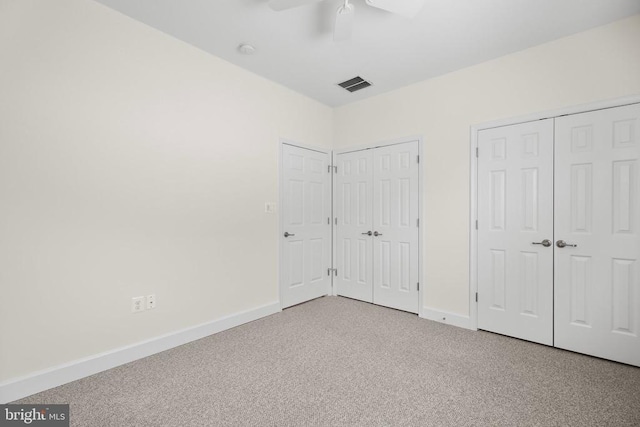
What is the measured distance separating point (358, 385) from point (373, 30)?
2821 millimetres

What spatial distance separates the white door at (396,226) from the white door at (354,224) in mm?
94

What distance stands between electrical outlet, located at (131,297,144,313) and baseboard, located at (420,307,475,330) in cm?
289

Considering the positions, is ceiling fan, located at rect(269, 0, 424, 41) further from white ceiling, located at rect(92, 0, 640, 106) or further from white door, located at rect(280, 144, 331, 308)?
white door, located at rect(280, 144, 331, 308)

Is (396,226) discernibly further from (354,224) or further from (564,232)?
(564,232)

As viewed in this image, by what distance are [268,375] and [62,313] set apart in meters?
1.54

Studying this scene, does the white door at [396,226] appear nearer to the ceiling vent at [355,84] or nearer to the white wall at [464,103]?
the white wall at [464,103]

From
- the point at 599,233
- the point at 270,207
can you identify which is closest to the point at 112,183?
the point at 270,207

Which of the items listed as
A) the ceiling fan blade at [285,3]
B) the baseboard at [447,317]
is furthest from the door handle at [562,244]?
the ceiling fan blade at [285,3]

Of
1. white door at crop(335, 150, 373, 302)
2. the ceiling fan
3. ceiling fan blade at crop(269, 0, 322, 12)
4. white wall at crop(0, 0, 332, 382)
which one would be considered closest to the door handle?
white door at crop(335, 150, 373, 302)

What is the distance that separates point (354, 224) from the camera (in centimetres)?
404

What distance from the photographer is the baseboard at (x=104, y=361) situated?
185 centimetres

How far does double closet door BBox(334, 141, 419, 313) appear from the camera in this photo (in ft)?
11.5

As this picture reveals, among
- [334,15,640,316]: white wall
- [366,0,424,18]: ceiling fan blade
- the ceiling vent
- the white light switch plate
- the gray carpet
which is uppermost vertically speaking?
the ceiling vent

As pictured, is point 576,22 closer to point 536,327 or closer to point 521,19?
point 521,19
